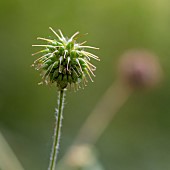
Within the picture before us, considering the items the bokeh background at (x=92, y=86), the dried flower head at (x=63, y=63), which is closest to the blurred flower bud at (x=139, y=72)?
the bokeh background at (x=92, y=86)

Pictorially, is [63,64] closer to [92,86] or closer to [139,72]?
[139,72]

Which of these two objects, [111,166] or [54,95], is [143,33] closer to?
[54,95]

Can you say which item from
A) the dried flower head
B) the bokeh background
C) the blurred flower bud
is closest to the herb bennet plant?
the dried flower head

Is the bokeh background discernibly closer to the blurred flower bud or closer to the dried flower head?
the blurred flower bud

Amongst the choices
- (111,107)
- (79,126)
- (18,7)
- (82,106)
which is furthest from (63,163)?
(18,7)

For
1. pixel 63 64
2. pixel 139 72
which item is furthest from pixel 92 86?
pixel 63 64

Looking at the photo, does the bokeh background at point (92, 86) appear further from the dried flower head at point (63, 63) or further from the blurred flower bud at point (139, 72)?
the dried flower head at point (63, 63)

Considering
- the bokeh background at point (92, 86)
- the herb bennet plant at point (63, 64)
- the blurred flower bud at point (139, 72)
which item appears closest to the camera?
the herb bennet plant at point (63, 64)
